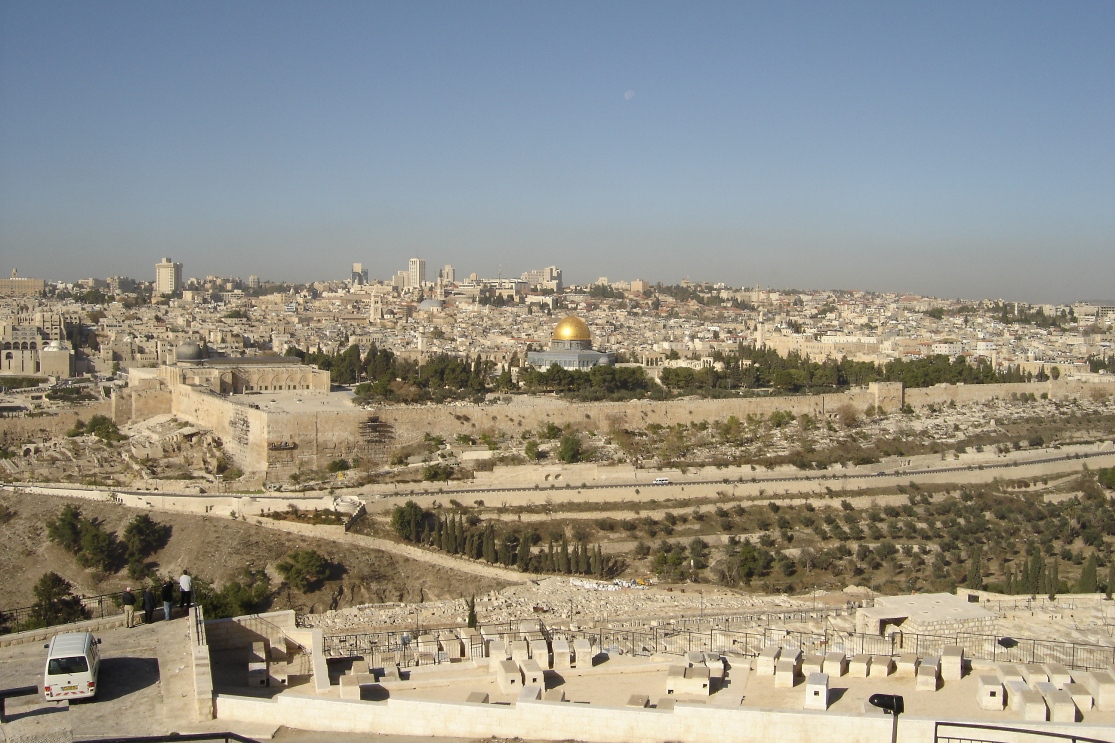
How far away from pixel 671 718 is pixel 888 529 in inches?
513

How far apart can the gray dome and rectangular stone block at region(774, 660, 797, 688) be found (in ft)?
78.5

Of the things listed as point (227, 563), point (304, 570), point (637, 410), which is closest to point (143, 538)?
point (227, 563)

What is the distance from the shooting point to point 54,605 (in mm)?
12734

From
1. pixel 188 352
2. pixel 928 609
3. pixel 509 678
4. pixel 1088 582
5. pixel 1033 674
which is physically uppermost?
pixel 188 352

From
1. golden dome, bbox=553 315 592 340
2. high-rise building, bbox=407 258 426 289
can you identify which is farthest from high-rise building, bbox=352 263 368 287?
golden dome, bbox=553 315 592 340

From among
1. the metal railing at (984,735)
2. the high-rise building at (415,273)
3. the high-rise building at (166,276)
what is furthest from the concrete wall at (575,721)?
the high-rise building at (415,273)

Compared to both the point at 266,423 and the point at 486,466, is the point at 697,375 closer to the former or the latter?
the point at 486,466

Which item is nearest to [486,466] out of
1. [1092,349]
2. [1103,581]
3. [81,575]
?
[81,575]

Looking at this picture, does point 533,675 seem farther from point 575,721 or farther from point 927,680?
point 927,680

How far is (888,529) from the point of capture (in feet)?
58.9

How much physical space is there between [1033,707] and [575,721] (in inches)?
92.6

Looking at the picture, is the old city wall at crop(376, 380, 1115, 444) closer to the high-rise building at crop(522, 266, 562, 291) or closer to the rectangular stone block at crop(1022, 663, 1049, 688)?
the rectangular stone block at crop(1022, 663, 1049, 688)

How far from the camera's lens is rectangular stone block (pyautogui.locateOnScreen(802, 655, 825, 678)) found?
6691 mm

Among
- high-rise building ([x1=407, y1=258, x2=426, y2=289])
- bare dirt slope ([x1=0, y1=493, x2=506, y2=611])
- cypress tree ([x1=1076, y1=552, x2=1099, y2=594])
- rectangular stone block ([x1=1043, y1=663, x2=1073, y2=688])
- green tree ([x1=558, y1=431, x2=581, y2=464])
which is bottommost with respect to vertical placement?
bare dirt slope ([x1=0, y1=493, x2=506, y2=611])
